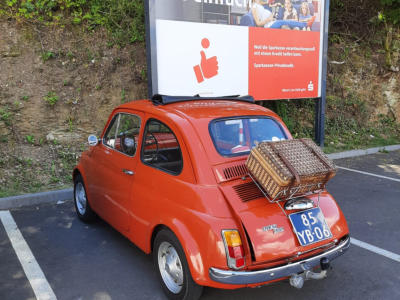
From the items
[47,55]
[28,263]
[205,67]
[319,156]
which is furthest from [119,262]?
[47,55]

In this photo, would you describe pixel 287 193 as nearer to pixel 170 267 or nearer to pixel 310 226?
pixel 310 226

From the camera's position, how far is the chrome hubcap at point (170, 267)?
10.5ft

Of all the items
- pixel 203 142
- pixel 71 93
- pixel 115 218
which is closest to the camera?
pixel 203 142

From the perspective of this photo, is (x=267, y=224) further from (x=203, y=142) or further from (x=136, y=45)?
(x=136, y=45)

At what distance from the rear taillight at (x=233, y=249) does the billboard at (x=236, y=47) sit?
472cm

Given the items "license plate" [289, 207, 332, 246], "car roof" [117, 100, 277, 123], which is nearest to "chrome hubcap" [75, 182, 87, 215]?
"car roof" [117, 100, 277, 123]

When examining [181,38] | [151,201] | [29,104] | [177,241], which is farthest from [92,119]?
[177,241]

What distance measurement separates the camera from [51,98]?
7734 mm

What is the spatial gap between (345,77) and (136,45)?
7046 mm

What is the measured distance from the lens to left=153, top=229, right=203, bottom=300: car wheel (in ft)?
9.86

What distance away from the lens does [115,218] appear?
4176 millimetres

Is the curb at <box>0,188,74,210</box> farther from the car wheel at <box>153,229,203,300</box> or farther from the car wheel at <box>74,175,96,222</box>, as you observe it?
the car wheel at <box>153,229,203,300</box>

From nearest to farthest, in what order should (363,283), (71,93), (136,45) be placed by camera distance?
(363,283) → (71,93) → (136,45)

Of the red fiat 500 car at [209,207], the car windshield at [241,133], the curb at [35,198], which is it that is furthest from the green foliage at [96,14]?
the car windshield at [241,133]
